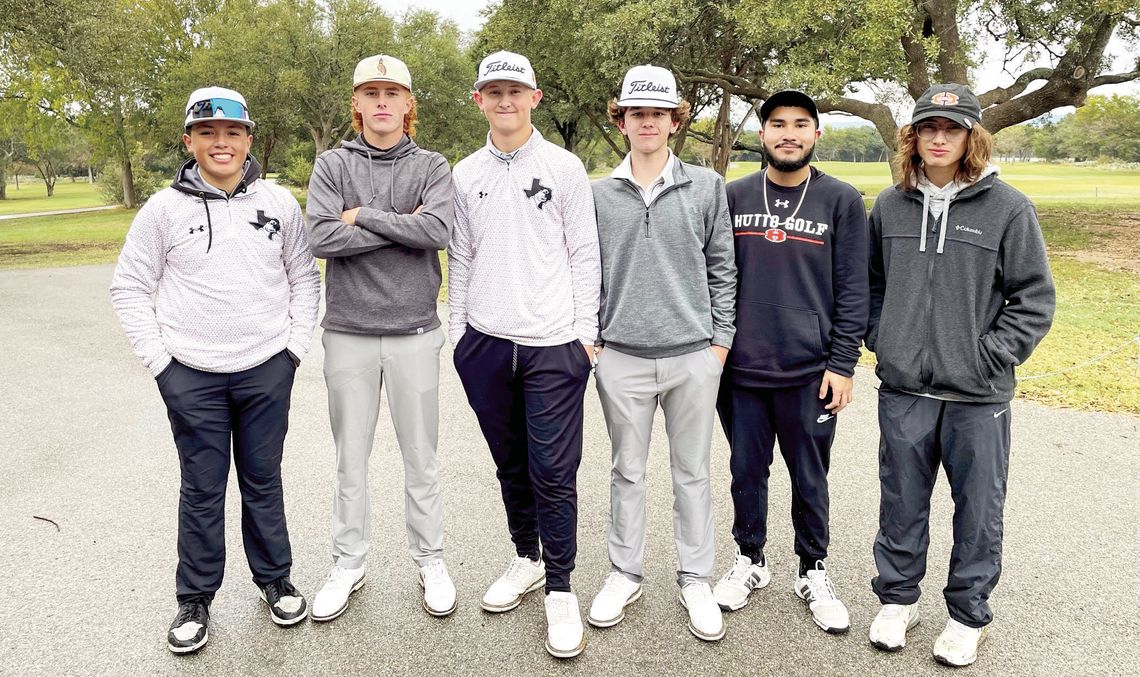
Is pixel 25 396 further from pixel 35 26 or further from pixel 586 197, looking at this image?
pixel 35 26

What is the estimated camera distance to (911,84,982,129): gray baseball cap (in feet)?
9.92

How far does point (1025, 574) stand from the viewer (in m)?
3.70

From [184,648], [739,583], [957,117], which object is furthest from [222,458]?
[957,117]

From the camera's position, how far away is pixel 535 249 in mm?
3369

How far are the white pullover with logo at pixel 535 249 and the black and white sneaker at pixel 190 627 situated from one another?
1707 millimetres

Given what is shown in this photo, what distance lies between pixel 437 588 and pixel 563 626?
660 mm

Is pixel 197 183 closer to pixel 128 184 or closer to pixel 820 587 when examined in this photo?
pixel 820 587

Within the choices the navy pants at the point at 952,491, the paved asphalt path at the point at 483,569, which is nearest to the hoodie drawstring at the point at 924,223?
the navy pants at the point at 952,491

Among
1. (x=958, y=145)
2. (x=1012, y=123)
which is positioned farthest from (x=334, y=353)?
(x=1012, y=123)

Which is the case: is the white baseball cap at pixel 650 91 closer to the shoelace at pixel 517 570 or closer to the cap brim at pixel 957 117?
the cap brim at pixel 957 117

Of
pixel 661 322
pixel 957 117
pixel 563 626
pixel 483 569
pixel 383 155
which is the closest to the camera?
pixel 957 117

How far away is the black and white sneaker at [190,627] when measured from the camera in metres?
3.18

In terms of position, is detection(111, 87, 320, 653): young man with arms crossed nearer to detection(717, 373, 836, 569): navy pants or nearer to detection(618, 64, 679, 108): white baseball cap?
detection(618, 64, 679, 108): white baseball cap

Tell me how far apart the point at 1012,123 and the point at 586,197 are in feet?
58.9
